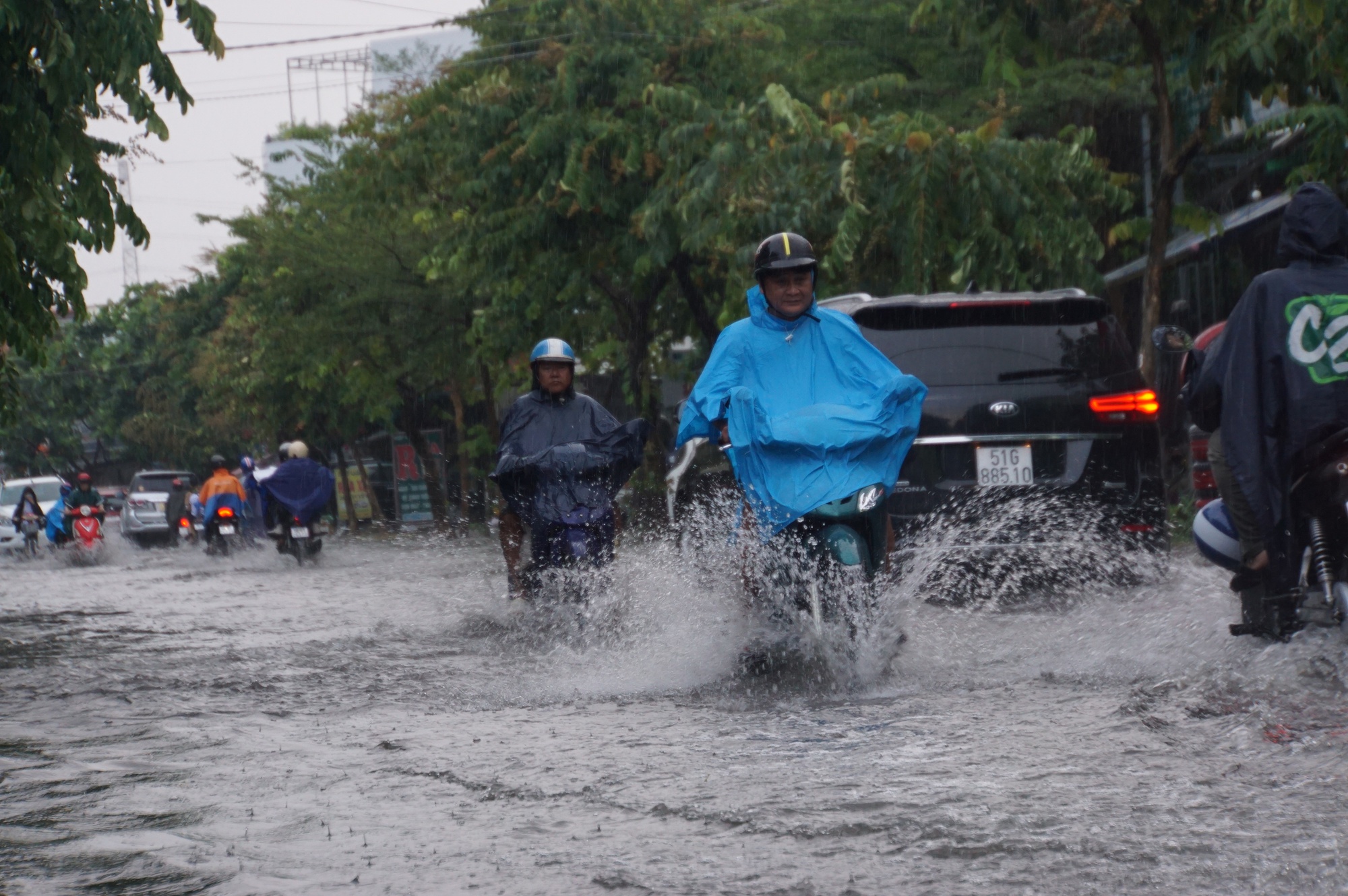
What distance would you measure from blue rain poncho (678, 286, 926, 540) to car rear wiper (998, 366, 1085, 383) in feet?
7.52

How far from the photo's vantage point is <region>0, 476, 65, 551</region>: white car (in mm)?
33312

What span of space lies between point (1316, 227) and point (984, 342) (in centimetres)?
318

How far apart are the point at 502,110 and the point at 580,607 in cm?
1410

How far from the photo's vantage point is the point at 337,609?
11.1m

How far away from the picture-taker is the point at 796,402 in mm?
6242

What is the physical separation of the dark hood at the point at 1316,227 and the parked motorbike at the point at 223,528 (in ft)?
59.1

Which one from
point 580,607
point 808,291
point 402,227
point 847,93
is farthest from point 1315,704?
point 402,227

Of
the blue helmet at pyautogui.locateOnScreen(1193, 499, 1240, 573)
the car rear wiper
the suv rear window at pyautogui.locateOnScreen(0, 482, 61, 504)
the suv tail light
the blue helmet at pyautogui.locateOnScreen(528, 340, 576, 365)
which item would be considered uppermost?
the blue helmet at pyautogui.locateOnScreen(528, 340, 576, 365)

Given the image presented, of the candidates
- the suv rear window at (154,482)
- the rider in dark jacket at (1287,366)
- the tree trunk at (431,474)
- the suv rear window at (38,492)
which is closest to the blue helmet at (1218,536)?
the rider in dark jacket at (1287,366)

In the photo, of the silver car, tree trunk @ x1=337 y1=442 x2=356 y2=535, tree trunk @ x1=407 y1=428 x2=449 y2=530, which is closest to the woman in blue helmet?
the silver car

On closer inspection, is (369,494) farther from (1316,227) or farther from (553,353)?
(1316,227)

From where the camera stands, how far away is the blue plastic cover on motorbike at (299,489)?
1806 centimetres

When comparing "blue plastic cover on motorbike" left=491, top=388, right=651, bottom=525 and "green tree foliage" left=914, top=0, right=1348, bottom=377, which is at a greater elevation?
"green tree foliage" left=914, top=0, right=1348, bottom=377

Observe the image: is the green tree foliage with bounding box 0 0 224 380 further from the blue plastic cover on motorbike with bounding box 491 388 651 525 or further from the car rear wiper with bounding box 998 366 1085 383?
the car rear wiper with bounding box 998 366 1085 383
